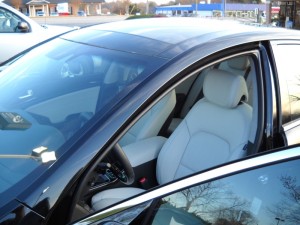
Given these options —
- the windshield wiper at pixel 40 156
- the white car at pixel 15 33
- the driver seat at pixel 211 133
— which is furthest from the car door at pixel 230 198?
the white car at pixel 15 33

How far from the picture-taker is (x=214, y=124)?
2.62 m

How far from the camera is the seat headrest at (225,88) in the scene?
2.42 m

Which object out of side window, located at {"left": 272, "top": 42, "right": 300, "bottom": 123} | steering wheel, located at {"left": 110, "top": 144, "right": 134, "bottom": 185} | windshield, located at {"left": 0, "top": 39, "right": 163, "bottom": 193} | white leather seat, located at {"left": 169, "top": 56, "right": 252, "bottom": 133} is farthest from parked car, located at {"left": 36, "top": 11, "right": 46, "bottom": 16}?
steering wheel, located at {"left": 110, "top": 144, "right": 134, "bottom": 185}

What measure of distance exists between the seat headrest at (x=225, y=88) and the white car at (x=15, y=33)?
5.45 metres

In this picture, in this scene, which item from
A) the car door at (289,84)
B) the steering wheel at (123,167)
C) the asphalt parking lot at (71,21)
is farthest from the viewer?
the asphalt parking lot at (71,21)

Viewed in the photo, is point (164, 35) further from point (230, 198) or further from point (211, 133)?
point (230, 198)

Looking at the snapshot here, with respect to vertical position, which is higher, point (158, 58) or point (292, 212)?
point (158, 58)

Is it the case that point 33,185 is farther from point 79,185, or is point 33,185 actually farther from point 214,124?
point 214,124

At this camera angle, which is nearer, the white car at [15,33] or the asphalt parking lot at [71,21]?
the white car at [15,33]

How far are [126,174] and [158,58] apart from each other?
20.7 inches

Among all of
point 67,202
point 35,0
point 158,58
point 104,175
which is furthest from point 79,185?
point 35,0

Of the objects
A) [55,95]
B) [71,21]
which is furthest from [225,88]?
[71,21]

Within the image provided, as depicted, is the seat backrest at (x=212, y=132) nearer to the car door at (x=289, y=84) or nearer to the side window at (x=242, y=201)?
the car door at (x=289, y=84)

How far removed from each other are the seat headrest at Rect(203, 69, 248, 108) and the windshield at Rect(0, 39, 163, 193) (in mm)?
650
